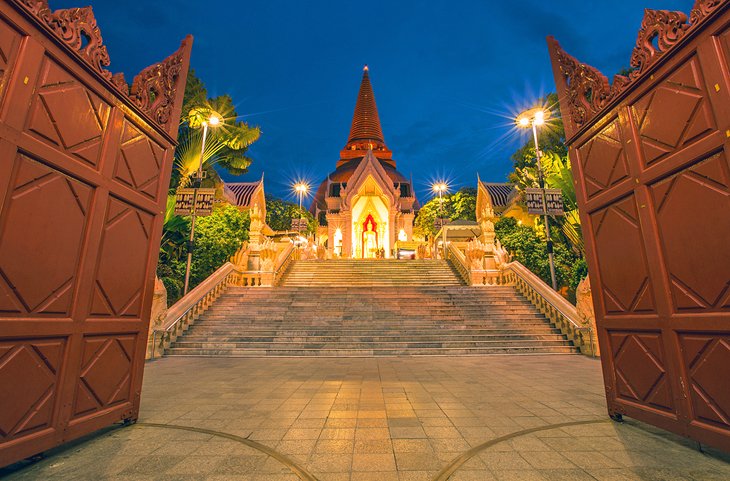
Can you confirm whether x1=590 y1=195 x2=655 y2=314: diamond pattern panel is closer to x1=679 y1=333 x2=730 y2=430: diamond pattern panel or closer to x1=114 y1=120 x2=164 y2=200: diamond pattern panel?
x1=679 y1=333 x2=730 y2=430: diamond pattern panel

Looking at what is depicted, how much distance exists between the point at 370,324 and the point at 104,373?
8288 mm

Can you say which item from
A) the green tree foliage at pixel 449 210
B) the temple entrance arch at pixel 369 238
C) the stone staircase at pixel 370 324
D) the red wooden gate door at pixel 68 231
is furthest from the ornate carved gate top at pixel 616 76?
the green tree foliage at pixel 449 210

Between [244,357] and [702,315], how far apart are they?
946cm

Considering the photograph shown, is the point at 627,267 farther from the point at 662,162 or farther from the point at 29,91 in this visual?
the point at 29,91

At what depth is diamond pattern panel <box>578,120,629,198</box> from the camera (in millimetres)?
3910

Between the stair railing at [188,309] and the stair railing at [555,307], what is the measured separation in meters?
12.4

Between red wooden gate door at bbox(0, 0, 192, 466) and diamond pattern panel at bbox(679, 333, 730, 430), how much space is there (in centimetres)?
603

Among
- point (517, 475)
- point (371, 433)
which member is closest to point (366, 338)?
point (371, 433)

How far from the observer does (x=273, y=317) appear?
11.6 meters

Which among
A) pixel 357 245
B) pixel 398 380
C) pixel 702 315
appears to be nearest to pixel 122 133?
pixel 398 380

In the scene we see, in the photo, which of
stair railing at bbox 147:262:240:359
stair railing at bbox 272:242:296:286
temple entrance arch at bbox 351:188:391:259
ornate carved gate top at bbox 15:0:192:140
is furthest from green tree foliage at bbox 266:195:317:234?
ornate carved gate top at bbox 15:0:192:140

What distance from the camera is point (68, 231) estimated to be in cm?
314

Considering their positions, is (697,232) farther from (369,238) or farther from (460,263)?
(369,238)

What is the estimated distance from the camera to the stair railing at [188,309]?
29.9ft
